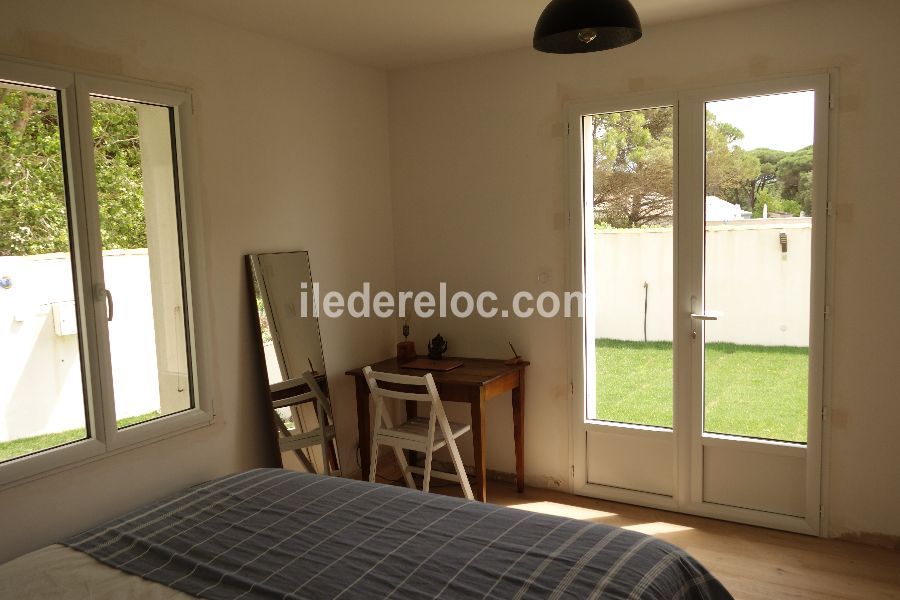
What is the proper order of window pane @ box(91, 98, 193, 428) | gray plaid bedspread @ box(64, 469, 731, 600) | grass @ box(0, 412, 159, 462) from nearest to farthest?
gray plaid bedspread @ box(64, 469, 731, 600) → grass @ box(0, 412, 159, 462) → window pane @ box(91, 98, 193, 428)

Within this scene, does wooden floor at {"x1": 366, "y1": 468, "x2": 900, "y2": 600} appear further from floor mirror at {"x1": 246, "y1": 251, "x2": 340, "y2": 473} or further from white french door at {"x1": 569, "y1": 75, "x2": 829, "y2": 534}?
floor mirror at {"x1": 246, "y1": 251, "x2": 340, "y2": 473}

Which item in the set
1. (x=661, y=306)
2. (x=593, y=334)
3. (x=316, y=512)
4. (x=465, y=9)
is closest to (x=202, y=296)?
(x=316, y=512)

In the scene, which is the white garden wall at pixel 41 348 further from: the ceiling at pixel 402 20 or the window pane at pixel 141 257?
the ceiling at pixel 402 20

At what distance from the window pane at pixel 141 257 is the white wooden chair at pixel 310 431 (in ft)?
1.72

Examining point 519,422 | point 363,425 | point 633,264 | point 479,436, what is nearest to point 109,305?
point 363,425

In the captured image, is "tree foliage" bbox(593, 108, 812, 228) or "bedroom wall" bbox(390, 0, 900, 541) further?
"tree foliage" bbox(593, 108, 812, 228)

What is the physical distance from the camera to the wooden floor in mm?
2922

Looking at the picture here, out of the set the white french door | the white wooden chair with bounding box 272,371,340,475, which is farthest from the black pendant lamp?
the white wooden chair with bounding box 272,371,340,475

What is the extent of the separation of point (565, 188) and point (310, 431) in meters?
1.95

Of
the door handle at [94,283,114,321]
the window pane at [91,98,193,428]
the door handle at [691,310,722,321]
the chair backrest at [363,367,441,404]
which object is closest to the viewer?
the door handle at [94,283,114,321]

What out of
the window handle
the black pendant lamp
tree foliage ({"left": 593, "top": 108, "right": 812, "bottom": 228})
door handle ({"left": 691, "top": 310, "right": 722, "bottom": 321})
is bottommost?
door handle ({"left": 691, "top": 310, "right": 722, "bottom": 321})

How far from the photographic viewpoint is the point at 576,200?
12.6 ft

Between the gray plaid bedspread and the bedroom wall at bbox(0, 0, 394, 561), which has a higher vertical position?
the bedroom wall at bbox(0, 0, 394, 561)

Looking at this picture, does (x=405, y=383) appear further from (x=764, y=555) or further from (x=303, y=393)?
(x=764, y=555)
